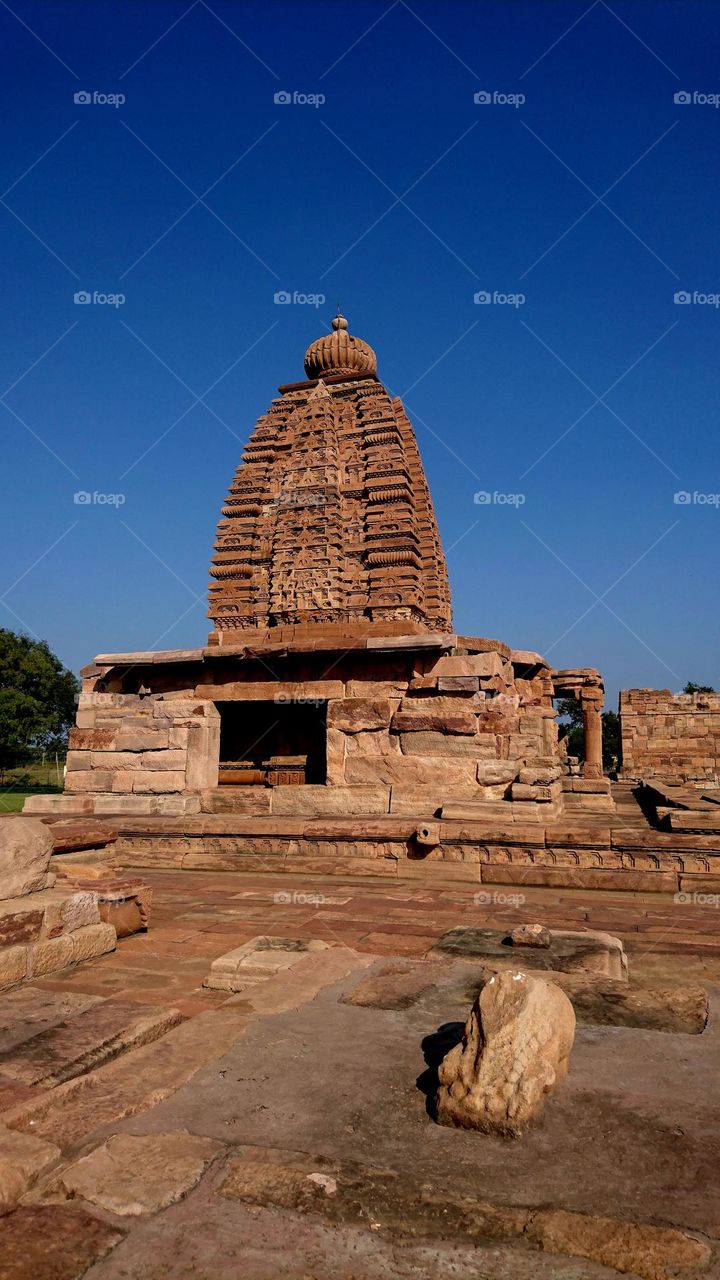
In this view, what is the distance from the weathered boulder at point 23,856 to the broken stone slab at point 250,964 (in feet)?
3.41

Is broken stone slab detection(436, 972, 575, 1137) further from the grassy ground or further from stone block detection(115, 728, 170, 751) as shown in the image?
the grassy ground

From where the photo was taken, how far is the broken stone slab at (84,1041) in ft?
7.20

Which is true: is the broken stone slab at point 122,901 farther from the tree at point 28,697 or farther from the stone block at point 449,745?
the tree at point 28,697

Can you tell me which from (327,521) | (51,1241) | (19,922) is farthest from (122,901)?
(327,521)

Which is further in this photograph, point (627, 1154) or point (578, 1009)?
point (578, 1009)

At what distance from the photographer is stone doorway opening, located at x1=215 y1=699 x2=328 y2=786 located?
10508 mm

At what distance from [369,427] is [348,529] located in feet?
6.65

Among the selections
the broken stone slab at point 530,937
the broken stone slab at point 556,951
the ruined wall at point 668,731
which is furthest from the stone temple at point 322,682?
the ruined wall at point 668,731

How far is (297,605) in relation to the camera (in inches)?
517

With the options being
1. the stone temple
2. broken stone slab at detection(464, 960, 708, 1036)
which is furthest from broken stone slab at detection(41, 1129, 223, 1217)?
the stone temple

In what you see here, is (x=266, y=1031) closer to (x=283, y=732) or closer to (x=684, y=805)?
(x=684, y=805)

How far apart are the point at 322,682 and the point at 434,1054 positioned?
5.76 m

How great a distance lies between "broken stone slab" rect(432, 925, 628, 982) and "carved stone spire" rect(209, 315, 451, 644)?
28.5 ft

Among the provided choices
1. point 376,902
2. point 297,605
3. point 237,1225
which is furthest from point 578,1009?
point 297,605
